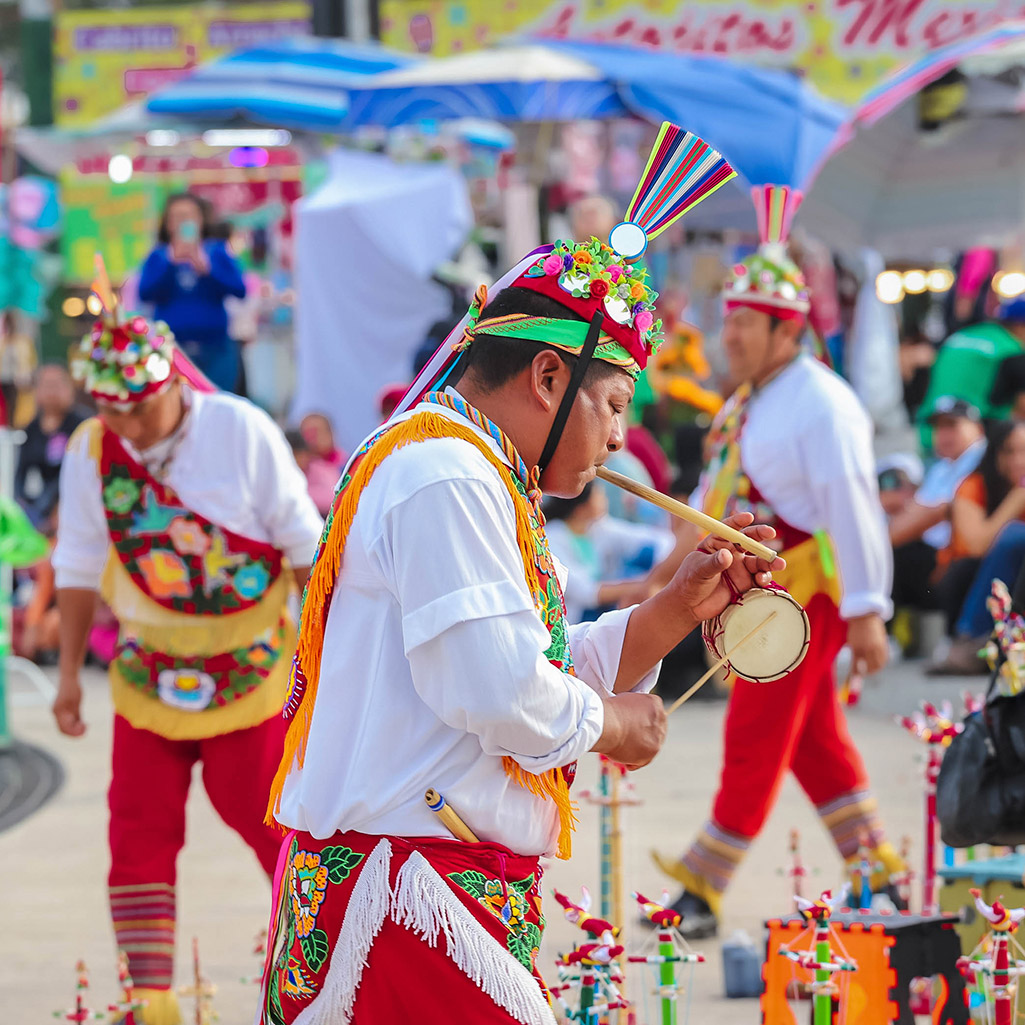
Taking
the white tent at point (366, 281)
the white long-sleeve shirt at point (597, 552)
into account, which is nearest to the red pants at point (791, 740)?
the white long-sleeve shirt at point (597, 552)

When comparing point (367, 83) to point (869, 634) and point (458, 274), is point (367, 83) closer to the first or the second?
point (458, 274)

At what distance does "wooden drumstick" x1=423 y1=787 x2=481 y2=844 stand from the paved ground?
2.23 metres

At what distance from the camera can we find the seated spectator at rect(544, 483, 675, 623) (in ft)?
28.4

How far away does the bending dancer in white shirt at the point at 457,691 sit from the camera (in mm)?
2232

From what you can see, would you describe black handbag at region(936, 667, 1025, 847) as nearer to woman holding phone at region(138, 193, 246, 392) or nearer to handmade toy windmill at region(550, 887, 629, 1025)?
handmade toy windmill at region(550, 887, 629, 1025)

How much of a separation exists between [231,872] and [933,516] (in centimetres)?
507

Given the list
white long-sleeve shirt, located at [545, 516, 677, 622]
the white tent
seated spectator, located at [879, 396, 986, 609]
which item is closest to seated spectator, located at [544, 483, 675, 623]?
white long-sleeve shirt, located at [545, 516, 677, 622]

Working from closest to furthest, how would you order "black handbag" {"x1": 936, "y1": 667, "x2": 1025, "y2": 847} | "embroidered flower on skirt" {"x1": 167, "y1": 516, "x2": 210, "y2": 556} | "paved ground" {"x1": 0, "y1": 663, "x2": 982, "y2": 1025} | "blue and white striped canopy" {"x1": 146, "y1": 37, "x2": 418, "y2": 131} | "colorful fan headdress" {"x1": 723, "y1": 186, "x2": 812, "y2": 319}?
"black handbag" {"x1": 936, "y1": 667, "x2": 1025, "y2": 847}, "embroidered flower on skirt" {"x1": 167, "y1": 516, "x2": 210, "y2": 556}, "paved ground" {"x1": 0, "y1": 663, "x2": 982, "y2": 1025}, "colorful fan headdress" {"x1": 723, "y1": 186, "x2": 812, "y2": 319}, "blue and white striped canopy" {"x1": 146, "y1": 37, "x2": 418, "y2": 131}

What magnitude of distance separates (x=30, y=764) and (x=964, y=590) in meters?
4.95

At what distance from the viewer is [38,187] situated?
16109 mm

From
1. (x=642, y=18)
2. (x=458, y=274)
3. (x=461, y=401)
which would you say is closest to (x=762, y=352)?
(x=461, y=401)

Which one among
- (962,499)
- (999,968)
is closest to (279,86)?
(962,499)

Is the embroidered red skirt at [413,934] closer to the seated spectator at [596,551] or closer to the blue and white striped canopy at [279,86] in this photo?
the seated spectator at [596,551]

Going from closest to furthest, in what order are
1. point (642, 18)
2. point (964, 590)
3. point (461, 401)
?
point (461, 401), point (964, 590), point (642, 18)
